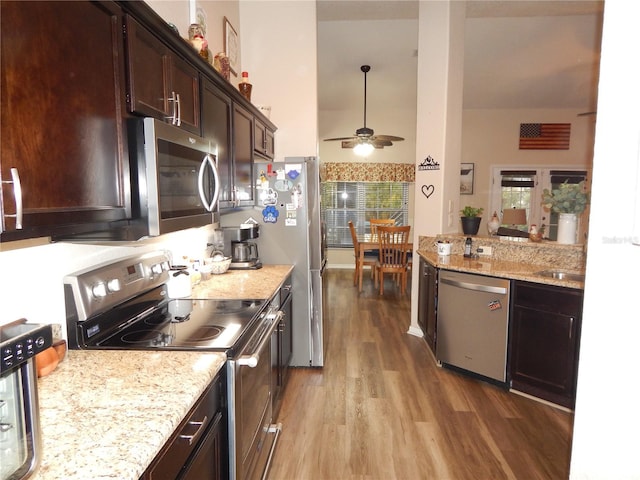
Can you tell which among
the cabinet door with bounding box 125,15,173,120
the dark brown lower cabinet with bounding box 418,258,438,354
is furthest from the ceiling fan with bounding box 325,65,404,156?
the cabinet door with bounding box 125,15,173,120

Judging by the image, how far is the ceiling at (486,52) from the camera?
3.79 metres

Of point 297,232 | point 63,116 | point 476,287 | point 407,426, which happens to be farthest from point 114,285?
point 476,287

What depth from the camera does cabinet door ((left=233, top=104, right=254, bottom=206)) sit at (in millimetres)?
2518

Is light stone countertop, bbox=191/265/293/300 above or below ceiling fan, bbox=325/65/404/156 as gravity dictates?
below

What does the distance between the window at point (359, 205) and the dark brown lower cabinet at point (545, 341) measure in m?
4.88

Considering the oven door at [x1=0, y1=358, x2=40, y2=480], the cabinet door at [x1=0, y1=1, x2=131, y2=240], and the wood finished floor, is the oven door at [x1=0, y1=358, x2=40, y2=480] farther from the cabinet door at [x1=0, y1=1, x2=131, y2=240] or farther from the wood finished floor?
the wood finished floor

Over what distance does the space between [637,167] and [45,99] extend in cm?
152

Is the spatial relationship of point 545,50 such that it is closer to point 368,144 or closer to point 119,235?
point 368,144

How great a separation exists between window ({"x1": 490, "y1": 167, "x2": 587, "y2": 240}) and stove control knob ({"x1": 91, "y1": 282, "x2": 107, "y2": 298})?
6.70 metres

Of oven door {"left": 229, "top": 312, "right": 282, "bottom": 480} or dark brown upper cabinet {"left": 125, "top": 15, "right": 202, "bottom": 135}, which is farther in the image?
oven door {"left": 229, "top": 312, "right": 282, "bottom": 480}

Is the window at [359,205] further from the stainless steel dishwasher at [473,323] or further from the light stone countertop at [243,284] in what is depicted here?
the light stone countertop at [243,284]

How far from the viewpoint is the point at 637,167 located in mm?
1066

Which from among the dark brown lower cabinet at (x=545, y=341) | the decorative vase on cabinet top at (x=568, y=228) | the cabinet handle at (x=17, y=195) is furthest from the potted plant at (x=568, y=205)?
the cabinet handle at (x=17, y=195)

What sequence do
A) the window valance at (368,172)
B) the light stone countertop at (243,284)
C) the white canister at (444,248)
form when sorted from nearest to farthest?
the light stone countertop at (243,284)
the white canister at (444,248)
the window valance at (368,172)
